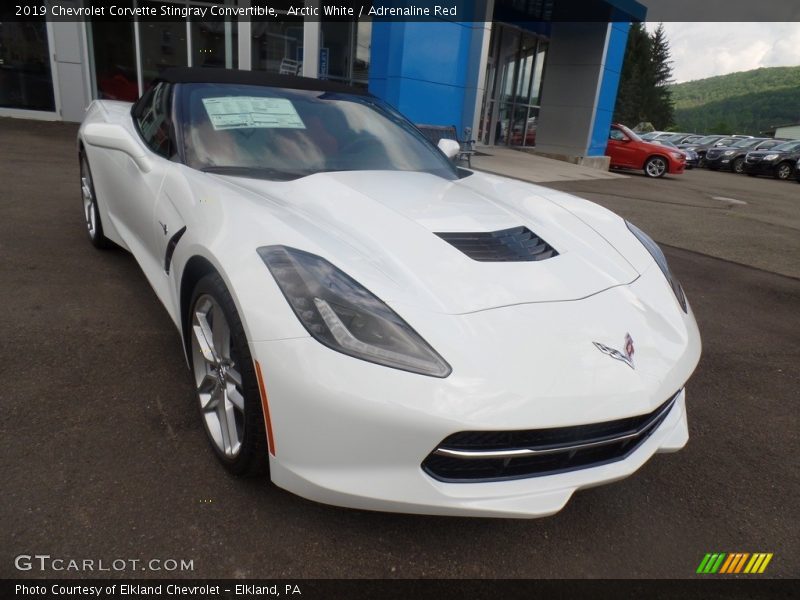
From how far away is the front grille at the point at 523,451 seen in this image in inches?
55.8

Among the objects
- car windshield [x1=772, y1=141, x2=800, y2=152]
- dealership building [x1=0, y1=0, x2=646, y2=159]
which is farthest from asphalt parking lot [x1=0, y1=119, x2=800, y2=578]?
car windshield [x1=772, y1=141, x2=800, y2=152]

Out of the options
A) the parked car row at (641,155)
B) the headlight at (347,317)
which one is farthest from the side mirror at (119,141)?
the parked car row at (641,155)

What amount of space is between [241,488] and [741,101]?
4796 inches

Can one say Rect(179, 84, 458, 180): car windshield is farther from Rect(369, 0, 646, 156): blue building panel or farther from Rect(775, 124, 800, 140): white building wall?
Rect(775, 124, 800, 140): white building wall

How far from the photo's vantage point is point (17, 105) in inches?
449

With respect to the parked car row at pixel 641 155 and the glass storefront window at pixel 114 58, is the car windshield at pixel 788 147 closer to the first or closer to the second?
the parked car row at pixel 641 155

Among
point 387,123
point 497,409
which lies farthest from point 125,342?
point 497,409

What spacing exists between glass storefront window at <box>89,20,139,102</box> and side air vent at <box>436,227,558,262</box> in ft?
41.0

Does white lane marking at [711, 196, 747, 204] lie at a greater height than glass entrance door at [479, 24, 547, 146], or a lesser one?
lesser

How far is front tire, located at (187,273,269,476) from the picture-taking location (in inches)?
62.2

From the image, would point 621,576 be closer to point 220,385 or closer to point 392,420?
point 392,420

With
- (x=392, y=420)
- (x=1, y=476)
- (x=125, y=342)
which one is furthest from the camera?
(x=125, y=342)
